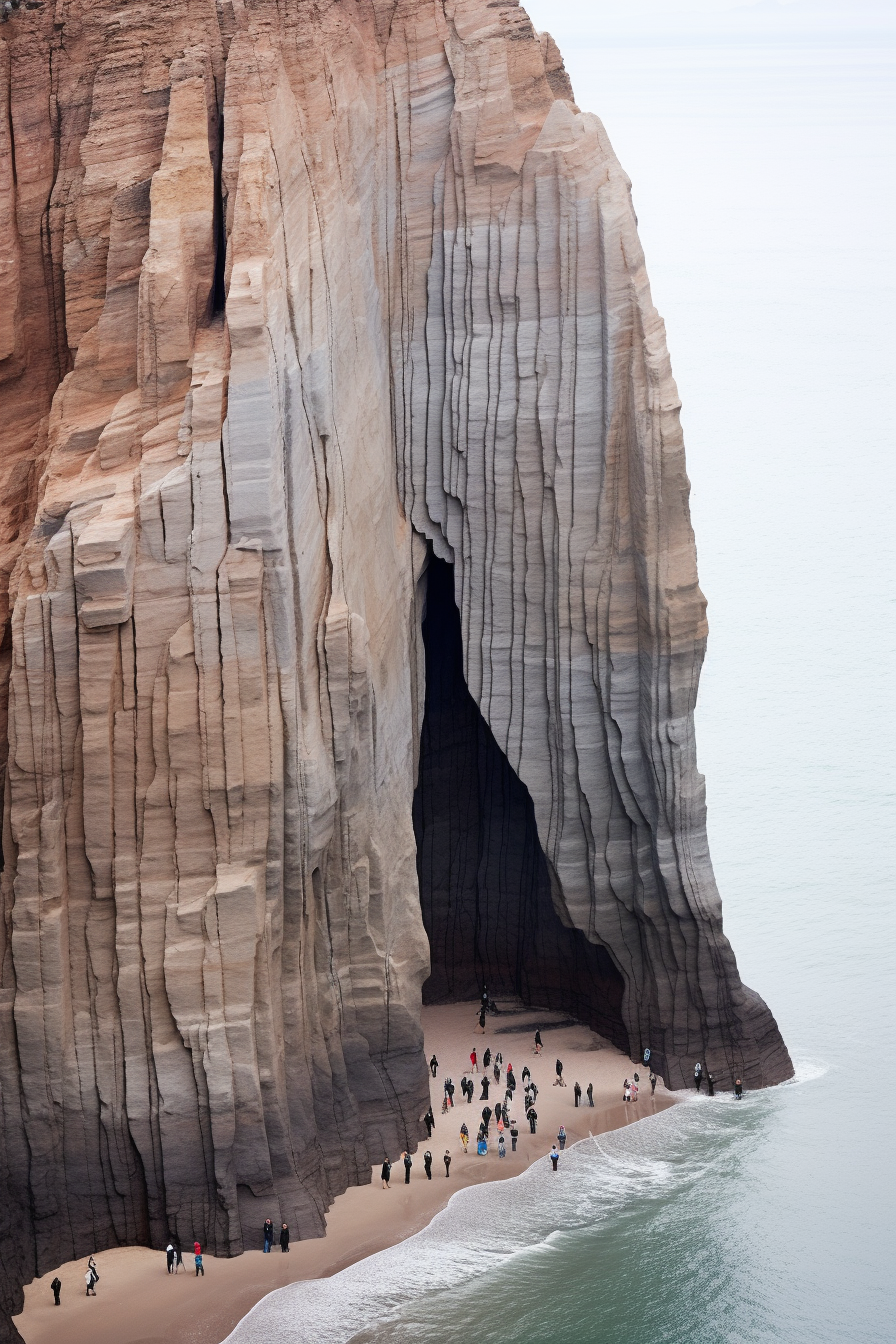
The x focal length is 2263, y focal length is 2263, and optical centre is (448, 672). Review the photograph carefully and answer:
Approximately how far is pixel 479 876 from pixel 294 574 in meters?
12.8

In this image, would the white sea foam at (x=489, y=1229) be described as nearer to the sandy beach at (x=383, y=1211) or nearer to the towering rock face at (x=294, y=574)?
the sandy beach at (x=383, y=1211)

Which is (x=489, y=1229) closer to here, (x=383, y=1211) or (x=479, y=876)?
(x=383, y=1211)

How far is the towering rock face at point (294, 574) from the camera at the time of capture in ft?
122

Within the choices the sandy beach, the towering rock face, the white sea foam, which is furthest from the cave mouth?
the white sea foam

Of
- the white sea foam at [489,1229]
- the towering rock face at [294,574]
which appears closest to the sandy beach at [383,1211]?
the white sea foam at [489,1229]

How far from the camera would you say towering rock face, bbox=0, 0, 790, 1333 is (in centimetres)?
3719

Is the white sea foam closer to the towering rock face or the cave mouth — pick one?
the towering rock face

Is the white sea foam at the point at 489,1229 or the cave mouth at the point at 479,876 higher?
the cave mouth at the point at 479,876

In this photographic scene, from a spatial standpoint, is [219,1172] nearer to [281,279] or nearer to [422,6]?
[281,279]

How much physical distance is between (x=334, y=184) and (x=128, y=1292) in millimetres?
19547

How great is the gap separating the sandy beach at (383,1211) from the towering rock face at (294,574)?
63 centimetres

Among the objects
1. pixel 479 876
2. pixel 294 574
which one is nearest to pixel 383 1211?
pixel 479 876

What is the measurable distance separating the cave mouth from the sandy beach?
0.67 meters

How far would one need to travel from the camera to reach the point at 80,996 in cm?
3784
